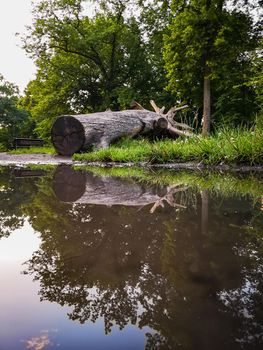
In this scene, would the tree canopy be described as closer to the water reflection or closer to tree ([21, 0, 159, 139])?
tree ([21, 0, 159, 139])

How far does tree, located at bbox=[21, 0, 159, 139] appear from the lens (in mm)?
20188

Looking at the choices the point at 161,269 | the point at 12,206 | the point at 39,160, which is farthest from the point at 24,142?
the point at 161,269

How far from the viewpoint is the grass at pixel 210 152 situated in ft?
17.5

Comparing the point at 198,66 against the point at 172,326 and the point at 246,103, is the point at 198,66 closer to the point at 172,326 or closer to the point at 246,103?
the point at 246,103

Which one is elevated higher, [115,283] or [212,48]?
[212,48]

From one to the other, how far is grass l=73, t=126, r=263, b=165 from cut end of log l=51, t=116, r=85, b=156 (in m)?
1.76

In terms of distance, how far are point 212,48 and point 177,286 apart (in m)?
13.4

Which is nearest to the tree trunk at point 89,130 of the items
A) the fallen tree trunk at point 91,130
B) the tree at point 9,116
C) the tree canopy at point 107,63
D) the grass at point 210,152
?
the fallen tree trunk at point 91,130

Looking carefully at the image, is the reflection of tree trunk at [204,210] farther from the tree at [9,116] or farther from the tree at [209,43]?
the tree at [9,116]

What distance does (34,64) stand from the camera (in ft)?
73.2

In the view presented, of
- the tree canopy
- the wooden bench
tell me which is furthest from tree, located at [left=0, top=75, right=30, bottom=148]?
the wooden bench

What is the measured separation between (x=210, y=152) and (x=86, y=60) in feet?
60.5

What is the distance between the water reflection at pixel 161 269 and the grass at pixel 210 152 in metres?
3.54

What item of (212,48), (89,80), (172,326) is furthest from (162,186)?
(89,80)
